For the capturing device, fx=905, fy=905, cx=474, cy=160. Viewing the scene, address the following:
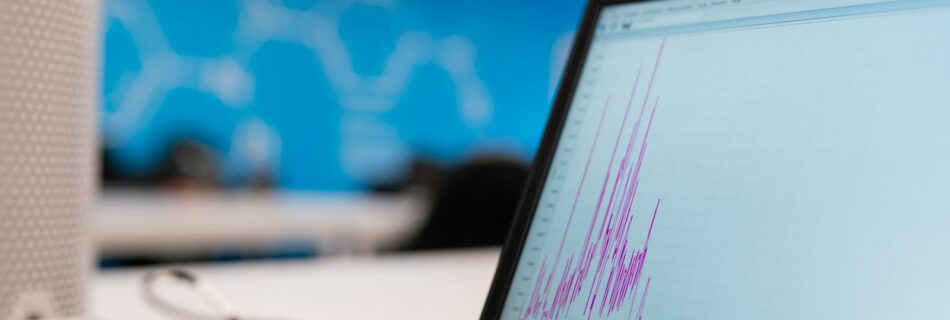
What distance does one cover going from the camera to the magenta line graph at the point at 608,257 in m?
0.40

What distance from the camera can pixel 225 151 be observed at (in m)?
3.80

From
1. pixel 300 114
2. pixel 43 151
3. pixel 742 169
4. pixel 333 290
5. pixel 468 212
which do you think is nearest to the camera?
pixel 742 169

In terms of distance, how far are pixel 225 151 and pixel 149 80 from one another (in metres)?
0.44

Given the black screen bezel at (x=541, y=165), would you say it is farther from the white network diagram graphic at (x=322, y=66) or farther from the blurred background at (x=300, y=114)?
the white network diagram graphic at (x=322, y=66)

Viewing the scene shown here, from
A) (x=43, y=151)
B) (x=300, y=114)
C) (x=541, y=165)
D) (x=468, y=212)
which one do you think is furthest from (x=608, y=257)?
(x=300, y=114)

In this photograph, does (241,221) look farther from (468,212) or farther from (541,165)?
(541,165)

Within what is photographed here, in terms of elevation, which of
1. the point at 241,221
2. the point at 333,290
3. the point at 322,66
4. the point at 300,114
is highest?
the point at 322,66

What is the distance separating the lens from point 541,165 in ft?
1.50

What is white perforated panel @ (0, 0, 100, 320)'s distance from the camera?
20.0 inches

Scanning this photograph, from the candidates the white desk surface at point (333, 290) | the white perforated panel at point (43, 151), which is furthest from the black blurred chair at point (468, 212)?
the white perforated panel at point (43, 151)

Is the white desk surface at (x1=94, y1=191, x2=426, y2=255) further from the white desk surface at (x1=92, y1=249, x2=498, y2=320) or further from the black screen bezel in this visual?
the black screen bezel

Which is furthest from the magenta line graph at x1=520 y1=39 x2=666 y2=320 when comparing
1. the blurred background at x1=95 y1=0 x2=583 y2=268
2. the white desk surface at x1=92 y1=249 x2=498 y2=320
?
the blurred background at x1=95 y1=0 x2=583 y2=268

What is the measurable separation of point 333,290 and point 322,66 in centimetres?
337

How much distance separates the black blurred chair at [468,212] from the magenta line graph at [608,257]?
1.21 meters
